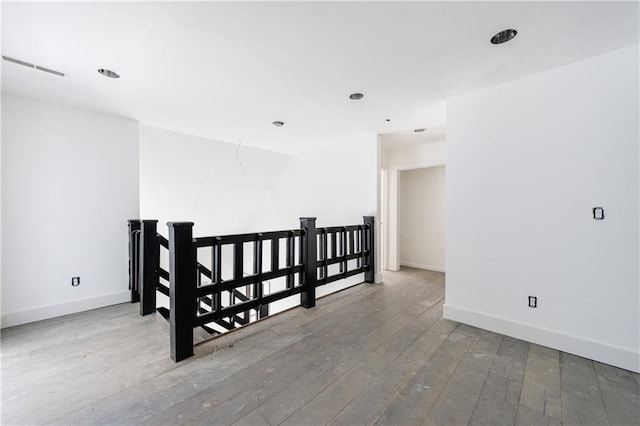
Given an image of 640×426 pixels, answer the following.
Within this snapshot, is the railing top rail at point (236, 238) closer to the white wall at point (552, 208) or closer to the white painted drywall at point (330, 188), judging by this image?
the white painted drywall at point (330, 188)

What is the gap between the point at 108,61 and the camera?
2.10m

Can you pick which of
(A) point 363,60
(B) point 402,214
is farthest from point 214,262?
(B) point 402,214

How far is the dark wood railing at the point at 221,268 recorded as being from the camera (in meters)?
2.06

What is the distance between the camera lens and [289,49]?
196cm

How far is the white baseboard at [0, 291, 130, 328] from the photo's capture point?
8.85 feet

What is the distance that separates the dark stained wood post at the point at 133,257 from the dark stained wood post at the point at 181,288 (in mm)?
1486

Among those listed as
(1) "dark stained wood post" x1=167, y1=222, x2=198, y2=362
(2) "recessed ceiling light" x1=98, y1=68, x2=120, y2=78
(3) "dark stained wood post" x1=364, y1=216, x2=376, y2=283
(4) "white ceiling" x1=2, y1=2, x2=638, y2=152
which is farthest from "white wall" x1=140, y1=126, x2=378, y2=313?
(1) "dark stained wood post" x1=167, y1=222, x2=198, y2=362

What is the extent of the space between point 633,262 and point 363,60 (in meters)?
2.54

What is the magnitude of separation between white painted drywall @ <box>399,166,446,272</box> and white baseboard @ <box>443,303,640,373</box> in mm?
2559

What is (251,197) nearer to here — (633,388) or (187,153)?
(187,153)

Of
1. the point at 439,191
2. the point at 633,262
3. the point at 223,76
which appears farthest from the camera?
the point at 439,191

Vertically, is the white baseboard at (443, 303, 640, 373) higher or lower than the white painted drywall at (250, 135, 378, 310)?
lower

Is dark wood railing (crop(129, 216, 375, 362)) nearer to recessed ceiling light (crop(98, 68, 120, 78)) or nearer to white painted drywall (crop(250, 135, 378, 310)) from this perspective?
white painted drywall (crop(250, 135, 378, 310))

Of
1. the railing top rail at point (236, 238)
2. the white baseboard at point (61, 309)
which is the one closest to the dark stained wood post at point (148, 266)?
the white baseboard at point (61, 309)
